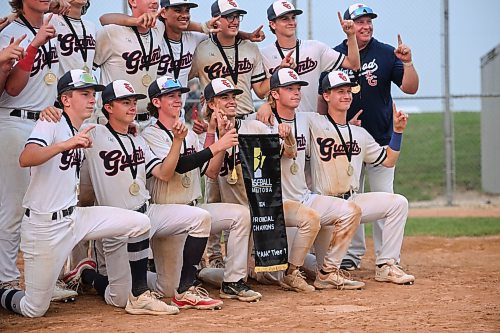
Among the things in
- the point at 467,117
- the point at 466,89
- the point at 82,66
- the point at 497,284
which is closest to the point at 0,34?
the point at 82,66

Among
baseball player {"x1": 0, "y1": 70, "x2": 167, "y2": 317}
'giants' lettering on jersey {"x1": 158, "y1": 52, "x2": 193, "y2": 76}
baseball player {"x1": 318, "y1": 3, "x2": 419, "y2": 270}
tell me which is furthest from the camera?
baseball player {"x1": 318, "y1": 3, "x2": 419, "y2": 270}

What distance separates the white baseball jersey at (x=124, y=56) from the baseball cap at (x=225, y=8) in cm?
66

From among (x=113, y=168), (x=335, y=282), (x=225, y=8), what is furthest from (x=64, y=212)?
(x=225, y=8)

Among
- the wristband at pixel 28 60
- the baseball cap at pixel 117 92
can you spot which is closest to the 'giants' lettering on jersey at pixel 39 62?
the wristband at pixel 28 60

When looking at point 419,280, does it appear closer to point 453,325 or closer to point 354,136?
point 354,136

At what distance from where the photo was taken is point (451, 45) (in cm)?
1370

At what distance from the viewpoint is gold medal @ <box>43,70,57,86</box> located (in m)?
6.82

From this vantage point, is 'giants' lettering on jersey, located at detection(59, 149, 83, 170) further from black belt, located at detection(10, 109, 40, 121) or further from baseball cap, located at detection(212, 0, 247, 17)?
baseball cap, located at detection(212, 0, 247, 17)

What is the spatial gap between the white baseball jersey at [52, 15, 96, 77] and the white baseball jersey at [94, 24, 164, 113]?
16 cm

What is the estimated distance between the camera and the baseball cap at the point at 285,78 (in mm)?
7449

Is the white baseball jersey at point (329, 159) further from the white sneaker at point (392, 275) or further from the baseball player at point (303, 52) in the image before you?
the white sneaker at point (392, 275)

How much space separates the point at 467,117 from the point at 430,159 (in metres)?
2.21

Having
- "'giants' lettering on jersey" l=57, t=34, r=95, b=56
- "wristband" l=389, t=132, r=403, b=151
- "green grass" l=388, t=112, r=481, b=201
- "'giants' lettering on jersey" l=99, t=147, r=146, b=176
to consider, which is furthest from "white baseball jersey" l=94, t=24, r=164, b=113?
"green grass" l=388, t=112, r=481, b=201

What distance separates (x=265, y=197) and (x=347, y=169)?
87cm
